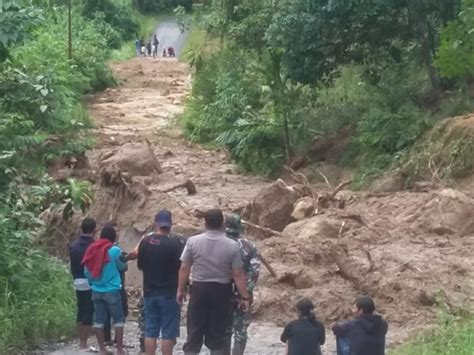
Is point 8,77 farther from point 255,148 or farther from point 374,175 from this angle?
point 255,148

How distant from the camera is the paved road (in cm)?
6741

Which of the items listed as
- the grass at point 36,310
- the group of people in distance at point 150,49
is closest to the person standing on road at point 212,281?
the grass at point 36,310

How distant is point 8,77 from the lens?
14391 mm

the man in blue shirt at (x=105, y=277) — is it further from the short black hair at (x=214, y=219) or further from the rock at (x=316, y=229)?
the rock at (x=316, y=229)

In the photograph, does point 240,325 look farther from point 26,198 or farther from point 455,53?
point 455,53

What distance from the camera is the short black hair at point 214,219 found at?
9.06 metres

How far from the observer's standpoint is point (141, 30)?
6756 cm

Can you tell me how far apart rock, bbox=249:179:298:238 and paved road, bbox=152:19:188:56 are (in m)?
48.4

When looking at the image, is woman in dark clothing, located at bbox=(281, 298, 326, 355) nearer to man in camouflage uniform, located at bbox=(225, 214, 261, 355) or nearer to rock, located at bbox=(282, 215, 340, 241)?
man in camouflage uniform, located at bbox=(225, 214, 261, 355)

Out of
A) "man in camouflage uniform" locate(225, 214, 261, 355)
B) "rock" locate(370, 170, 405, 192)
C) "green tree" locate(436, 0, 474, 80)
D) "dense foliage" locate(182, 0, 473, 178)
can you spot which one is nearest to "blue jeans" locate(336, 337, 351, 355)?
"man in camouflage uniform" locate(225, 214, 261, 355)

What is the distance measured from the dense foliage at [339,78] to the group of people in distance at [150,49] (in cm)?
3350

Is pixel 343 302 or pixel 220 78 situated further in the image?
pixel 220 78

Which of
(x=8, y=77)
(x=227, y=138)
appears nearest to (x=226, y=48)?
(x=227, y=138)

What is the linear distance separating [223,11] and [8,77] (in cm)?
1674
